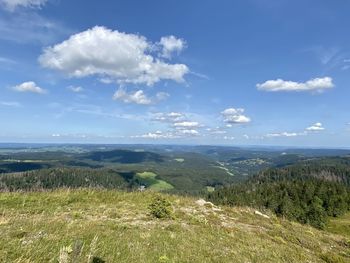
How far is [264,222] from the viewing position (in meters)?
18.7

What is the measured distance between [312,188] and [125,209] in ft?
413

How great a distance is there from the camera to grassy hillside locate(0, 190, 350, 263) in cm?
→ 821

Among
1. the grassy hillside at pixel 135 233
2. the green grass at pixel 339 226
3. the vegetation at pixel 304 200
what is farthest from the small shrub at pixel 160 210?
the vegetation at pixel 304 200

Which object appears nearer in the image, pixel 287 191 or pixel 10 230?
pixel 10 230

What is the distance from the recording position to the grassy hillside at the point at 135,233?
8.21m

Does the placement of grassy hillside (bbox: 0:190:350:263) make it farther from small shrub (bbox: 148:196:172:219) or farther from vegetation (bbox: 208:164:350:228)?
vegetation (bbox: 208:164:350:228)

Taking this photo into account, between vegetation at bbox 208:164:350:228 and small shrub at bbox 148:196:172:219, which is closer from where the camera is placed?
small shrub at bbox 148:196:172:219

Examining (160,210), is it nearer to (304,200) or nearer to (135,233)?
(135,233)

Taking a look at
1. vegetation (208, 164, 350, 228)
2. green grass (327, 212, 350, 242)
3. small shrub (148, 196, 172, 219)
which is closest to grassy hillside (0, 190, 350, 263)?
small shrub (148, 196, 172, 219)

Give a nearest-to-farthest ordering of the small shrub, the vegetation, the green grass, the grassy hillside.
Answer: the grassy hillside
the small shrub
the green grass
the vegetation

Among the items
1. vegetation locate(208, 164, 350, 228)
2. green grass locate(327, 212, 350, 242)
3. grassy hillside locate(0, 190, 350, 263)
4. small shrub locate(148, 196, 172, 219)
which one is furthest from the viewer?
vegetation locate(208, 164, 350, 228)

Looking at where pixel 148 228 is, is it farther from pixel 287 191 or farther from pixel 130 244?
pixel 287 191

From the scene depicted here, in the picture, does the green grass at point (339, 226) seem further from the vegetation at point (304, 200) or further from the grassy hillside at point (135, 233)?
the grassy hillside at point (135, 233)

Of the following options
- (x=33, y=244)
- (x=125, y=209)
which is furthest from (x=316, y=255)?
(x=33, y=244)
